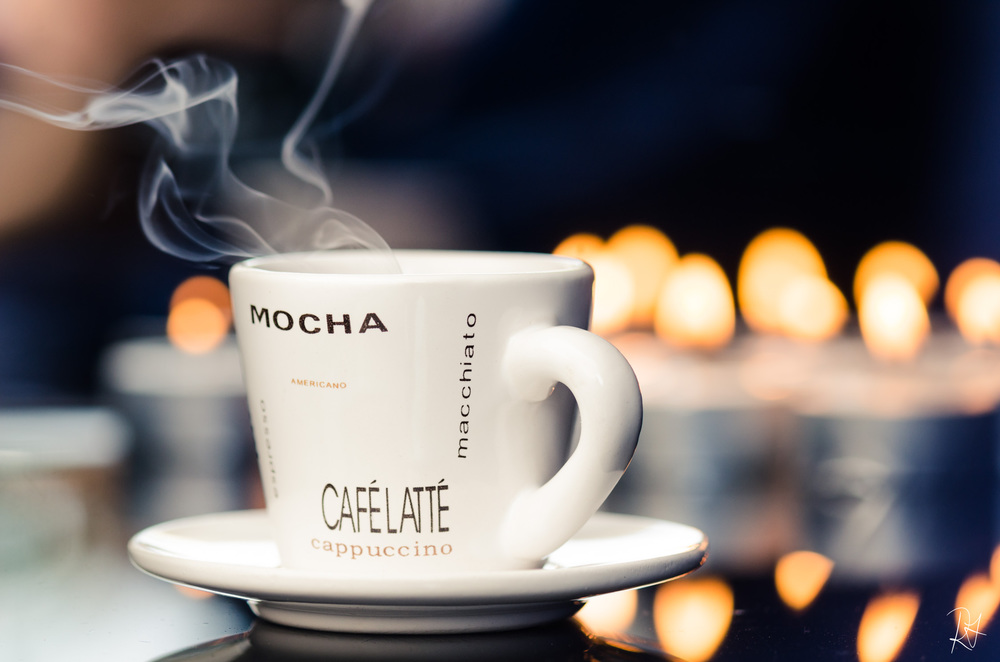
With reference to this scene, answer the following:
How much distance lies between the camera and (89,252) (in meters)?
1.72

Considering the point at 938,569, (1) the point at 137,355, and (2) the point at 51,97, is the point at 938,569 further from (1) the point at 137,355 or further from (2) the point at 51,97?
(2) the point at 51,97

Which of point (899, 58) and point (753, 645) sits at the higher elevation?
point (899, 58)

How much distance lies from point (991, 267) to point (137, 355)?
44.5 inches

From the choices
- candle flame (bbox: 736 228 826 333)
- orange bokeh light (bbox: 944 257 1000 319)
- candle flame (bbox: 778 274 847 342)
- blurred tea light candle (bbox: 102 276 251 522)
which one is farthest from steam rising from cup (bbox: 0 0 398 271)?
orange bokeh light (bbox: 944 257 1000 319)

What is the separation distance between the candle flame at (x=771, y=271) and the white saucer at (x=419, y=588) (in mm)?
982

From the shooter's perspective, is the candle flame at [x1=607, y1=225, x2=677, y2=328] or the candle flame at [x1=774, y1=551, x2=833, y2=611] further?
the candle flame at [x1=607, y1=225, x2=677, y2=328]

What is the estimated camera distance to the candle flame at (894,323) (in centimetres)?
79

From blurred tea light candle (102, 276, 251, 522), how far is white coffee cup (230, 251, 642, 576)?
0.29 m

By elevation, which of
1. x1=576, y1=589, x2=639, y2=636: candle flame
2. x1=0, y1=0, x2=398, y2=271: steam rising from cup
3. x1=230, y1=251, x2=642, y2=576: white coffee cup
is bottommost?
x1=576, y1=589, x2=639, y2=636: candle flame

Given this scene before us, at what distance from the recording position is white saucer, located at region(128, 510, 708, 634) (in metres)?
0.29

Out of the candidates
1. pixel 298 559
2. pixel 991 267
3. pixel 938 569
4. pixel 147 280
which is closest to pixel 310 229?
pixel 298 559

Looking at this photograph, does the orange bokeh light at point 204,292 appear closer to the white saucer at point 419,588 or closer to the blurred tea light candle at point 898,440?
the blurred tea light candle at point 898,440

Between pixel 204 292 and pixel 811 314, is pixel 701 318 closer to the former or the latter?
pixel 811 314

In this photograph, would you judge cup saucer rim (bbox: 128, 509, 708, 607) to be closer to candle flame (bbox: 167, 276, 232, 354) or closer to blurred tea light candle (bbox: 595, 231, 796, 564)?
blurred tea light candle (bbox: 595, 231, 796, 564)
